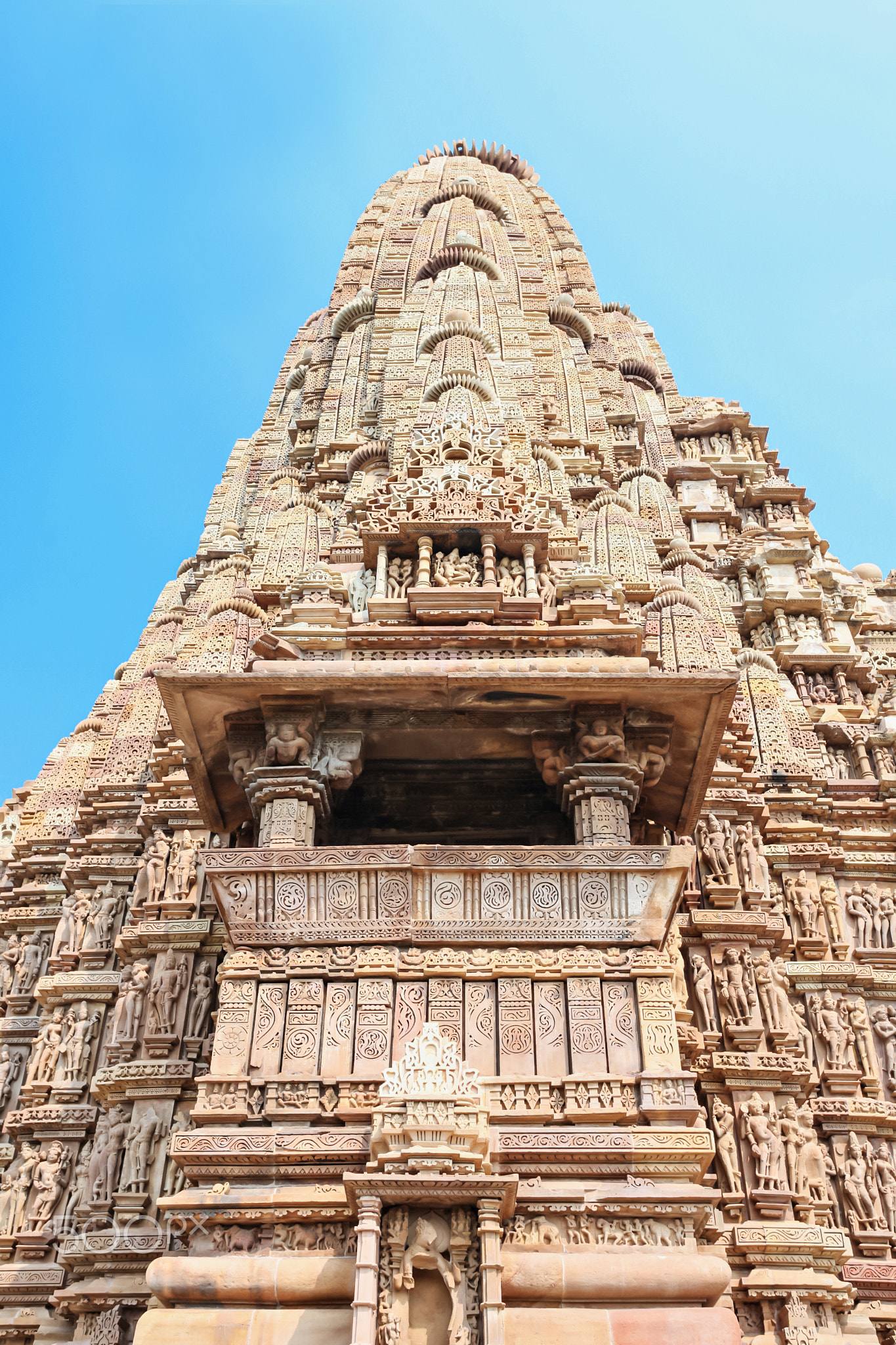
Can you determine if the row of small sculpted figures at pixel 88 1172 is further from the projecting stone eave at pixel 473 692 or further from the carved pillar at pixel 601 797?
the carved pillar at pixel 601 797

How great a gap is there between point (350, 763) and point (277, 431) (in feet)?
71.9

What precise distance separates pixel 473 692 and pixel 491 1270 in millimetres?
4911

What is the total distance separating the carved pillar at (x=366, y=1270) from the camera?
822 cm

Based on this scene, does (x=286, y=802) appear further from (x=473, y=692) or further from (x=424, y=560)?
(x=424, y=560)

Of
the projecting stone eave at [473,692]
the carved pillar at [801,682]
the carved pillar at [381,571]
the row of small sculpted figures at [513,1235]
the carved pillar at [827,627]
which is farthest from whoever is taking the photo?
the carved pillar at [827,627]

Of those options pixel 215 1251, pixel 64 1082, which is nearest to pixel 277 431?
pixel 64 1082

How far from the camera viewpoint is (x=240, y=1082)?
9906 millimetres

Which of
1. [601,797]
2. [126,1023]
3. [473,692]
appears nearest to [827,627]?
[601,797]

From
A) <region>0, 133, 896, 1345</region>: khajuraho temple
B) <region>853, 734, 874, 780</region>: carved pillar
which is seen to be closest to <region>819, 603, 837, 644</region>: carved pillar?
<region>0, 133, 896, 1345</region>: khajuraho temple

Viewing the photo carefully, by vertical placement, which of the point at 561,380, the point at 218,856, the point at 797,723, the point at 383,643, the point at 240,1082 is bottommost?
the point at 240,1082

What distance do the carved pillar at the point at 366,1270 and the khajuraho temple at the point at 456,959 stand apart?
22 mm

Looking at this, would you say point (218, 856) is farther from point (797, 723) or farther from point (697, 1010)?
point (797, 723)

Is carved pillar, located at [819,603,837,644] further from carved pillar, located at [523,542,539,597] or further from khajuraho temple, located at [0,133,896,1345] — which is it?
carved pillar, located at [523,542,539,597]

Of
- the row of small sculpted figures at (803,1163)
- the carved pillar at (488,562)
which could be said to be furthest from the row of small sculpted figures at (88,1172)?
the carved pillar at (488,562)
